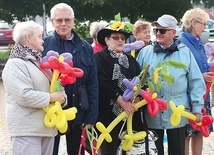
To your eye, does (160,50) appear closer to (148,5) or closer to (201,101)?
(201,101)

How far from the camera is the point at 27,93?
374cm

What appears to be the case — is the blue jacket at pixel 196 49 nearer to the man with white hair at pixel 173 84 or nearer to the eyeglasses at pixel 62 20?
the man with white hair at pixel 173 84

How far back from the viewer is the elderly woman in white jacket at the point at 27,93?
378cm

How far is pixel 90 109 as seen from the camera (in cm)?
446

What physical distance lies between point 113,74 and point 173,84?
582 mm

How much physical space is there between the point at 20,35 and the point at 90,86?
916 millimetres

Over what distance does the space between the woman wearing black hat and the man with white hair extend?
192 mm

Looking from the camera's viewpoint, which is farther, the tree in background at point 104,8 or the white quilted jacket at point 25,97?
the tree in background at point 104,8

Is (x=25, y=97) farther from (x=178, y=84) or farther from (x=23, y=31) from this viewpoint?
(x=178, y=84)

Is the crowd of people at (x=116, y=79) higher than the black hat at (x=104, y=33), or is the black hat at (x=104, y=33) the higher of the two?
the black hat at (x=104, y=33)

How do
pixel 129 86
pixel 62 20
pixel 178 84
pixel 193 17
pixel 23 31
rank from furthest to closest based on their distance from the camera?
1. pixel 193 17
2. pixel 178 84
3. pixel 62 20
4. pixel 129 86
5. pixel 23 31

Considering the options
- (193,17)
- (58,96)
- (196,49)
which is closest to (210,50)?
(196,49)

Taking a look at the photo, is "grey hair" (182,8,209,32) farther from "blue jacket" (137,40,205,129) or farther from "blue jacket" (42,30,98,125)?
"blue jacket" (42,30,98,125)

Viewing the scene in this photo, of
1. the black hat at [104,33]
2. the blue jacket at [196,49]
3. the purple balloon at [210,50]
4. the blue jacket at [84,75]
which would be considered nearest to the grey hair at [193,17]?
the blue jacket at [196,49]
